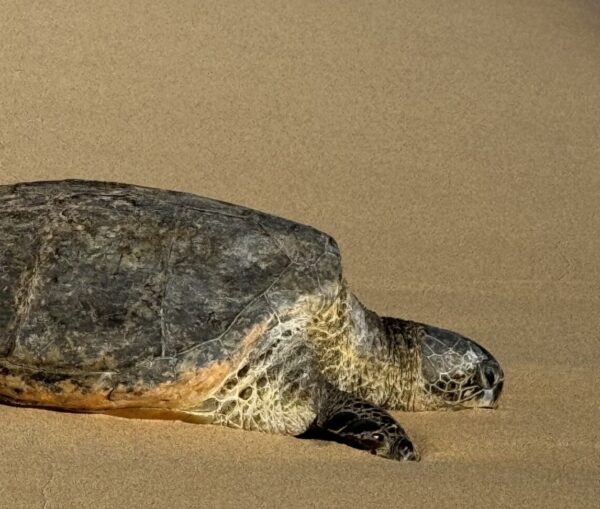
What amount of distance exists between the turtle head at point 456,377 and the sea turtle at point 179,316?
25 centimetres

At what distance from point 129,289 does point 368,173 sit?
3.52m

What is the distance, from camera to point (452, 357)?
5191mm

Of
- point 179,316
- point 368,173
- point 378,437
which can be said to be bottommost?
point 378,437

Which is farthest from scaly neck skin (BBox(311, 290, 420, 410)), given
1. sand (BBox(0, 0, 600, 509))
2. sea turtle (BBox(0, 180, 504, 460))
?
sand (BBox(0, 0, 600, 509))

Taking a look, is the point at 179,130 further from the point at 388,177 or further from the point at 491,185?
the point at 491,185

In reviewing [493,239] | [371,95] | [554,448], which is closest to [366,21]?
[371,95]

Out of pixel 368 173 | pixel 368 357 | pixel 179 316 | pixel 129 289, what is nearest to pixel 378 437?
pixel 368 357

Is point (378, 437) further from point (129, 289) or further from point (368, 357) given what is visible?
point (129, 289)

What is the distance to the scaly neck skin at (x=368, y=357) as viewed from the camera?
16.0 ft

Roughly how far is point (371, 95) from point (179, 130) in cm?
146

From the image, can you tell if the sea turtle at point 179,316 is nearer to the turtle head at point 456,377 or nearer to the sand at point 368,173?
the sand at point 368,173

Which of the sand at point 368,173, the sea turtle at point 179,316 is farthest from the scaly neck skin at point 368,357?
the sand at point 368,173

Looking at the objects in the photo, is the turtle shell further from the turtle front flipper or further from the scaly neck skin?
the turtle front flipper

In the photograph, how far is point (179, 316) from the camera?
14.7 ft
